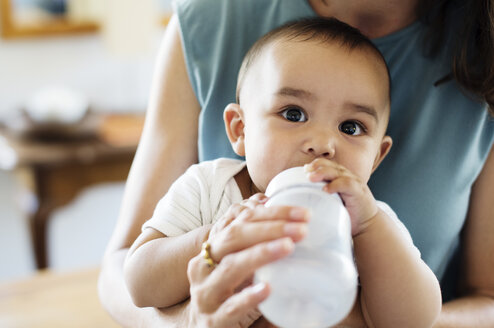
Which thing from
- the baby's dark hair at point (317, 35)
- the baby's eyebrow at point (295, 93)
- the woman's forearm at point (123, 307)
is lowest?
the woman's forearm at point (123, 307)

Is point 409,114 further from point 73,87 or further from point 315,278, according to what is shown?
point 73,87

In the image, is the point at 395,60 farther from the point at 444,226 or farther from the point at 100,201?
the point at 100,201

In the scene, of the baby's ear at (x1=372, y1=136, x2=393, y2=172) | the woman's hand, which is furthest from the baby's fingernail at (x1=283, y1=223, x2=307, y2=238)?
the baby's ear at (x1=372, y1=136, x2=393, y2=172)

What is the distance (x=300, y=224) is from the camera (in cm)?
71

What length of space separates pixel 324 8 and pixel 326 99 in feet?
1.03

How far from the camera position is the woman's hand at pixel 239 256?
71 cm

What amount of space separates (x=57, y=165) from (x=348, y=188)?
5.75 ft

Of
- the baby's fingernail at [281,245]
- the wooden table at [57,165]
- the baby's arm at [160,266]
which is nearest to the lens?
the baby's fingernail at [281,245]

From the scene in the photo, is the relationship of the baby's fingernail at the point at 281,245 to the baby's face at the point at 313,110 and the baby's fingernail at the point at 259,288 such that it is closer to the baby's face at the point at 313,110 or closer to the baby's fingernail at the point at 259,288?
the baby's fingernail at the point at 259,288

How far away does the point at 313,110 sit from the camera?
3.10 feet

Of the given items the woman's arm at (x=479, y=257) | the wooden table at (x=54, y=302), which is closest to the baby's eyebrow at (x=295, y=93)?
the woman's arm at (x=479, y=257)

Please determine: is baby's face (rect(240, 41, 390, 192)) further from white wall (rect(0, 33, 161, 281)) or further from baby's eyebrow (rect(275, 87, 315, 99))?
white wall (rect(0, 33, 161, 281))

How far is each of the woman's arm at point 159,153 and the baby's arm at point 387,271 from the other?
0.45 metres

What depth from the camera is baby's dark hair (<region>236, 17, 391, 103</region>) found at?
39.8 inches
